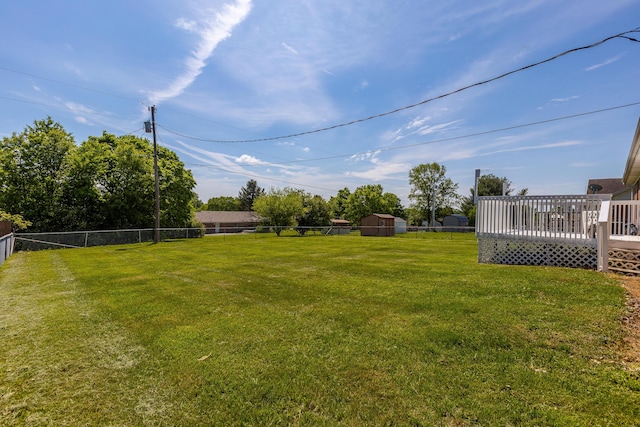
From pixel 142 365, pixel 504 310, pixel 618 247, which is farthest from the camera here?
pixel 618 247

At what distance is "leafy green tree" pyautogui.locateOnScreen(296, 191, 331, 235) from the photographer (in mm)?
33750

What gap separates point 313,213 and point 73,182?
72.4 ft

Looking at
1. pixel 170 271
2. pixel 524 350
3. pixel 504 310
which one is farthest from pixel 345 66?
pixel 524 350

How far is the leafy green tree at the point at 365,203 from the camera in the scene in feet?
165

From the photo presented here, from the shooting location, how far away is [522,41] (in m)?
8.34

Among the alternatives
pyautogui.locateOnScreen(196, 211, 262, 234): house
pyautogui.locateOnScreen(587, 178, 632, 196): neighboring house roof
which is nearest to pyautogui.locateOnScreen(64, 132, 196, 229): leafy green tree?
pyautogui.locateOnScreen(196, 211, 262, 234): house

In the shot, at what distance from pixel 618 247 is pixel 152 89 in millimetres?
20911

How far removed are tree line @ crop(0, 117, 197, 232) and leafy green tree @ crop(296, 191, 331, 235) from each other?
47.2 ft

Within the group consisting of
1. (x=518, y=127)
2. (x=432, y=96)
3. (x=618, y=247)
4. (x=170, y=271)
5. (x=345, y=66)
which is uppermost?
(x=345, y=66)

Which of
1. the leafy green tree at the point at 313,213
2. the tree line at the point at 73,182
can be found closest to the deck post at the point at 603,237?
the tree line at the point at 73,182

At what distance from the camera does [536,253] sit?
24.4 ft

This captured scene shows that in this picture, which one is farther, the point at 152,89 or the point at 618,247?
the point at 152,89

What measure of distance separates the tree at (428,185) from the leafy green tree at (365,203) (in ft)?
20.7

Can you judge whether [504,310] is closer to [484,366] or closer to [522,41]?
[484,366]
